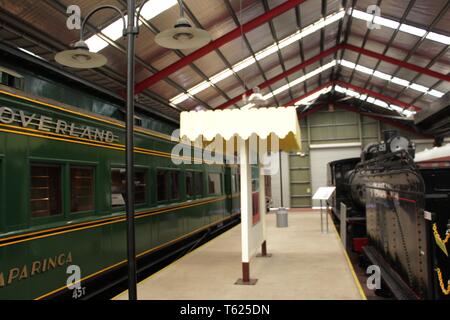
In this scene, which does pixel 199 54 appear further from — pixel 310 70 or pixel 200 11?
pixel 310 70

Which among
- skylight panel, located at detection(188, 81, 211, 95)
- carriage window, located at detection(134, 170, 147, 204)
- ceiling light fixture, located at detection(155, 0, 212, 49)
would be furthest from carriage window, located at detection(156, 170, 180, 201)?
skylight panel, located at detection(188, 81, 211, 95)

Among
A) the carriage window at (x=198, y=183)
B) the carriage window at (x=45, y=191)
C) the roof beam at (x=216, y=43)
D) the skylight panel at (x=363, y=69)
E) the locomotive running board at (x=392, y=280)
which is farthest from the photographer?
the skylight panel at (x=363, y=69)

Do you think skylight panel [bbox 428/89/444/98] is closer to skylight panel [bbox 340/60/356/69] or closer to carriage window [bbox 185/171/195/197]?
skylight panel [bbox 340/60/356/69]

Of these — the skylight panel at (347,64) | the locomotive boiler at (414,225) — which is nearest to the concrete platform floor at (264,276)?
the locomotive boiler at (414,225)

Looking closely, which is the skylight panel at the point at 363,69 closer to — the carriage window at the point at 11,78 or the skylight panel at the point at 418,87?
the skylight panel at the point at 418,87

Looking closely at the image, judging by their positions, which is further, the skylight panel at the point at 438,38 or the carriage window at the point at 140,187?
the skylight panel at the point at 438,38

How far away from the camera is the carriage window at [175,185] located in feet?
29.6

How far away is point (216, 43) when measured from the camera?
12008 mm

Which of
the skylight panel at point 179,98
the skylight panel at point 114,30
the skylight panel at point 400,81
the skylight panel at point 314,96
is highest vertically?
the skylight panel at point 314,96

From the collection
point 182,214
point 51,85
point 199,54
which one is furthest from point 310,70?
point 51,85

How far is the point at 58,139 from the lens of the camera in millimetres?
4961

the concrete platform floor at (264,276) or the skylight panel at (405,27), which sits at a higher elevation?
the skylight panel at (405,27)

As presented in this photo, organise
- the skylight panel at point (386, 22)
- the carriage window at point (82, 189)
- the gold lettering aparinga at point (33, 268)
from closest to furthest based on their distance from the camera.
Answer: the gold lettering aparinga at point (33, 268) → the carriage window at point (82, 189) → the skylight panel at point (386, 22)

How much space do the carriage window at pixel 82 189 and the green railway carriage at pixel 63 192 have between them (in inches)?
0.5
